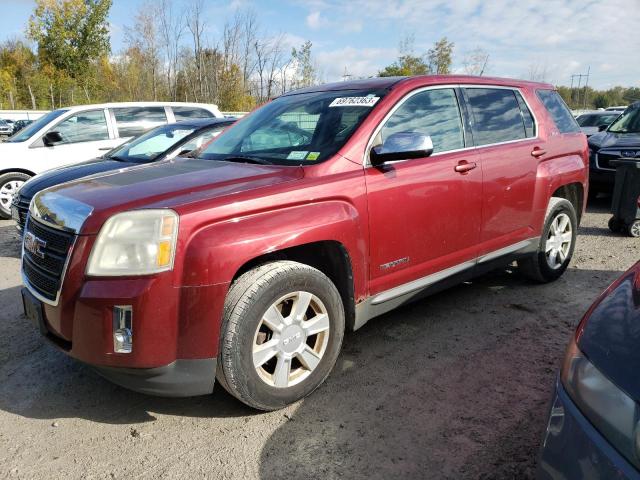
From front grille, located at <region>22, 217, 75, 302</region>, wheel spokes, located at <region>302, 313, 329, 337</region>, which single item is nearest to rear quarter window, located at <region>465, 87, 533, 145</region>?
wheel spokes, located at <region>302, 313, 329, 337</region>

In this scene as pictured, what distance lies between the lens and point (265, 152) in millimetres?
3371

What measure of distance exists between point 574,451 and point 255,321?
1489 mm

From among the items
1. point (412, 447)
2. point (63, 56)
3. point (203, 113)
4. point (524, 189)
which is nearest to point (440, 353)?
point (412, 447)

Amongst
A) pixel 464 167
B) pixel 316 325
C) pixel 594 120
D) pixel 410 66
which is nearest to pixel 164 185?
pixel 316 325

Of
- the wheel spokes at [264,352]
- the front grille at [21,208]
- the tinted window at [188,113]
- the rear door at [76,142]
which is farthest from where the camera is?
the tinted window at [188,113]

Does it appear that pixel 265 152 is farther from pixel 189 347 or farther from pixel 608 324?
pixel 608 324

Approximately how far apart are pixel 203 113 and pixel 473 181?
6.99 meters

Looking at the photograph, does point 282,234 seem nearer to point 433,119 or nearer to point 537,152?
point 433,119

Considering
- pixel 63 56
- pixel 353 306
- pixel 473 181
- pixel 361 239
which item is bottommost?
pixel 353 306

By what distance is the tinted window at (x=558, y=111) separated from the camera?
15.4ft

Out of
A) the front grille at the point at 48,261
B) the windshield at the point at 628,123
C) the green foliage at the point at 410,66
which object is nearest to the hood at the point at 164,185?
the front grille at the point at 48,261

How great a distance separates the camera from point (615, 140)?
334 inches

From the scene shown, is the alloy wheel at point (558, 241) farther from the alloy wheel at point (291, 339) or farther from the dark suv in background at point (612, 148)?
the dark suv in background at point (612, 148)

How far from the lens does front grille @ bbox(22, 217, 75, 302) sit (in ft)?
8.10
